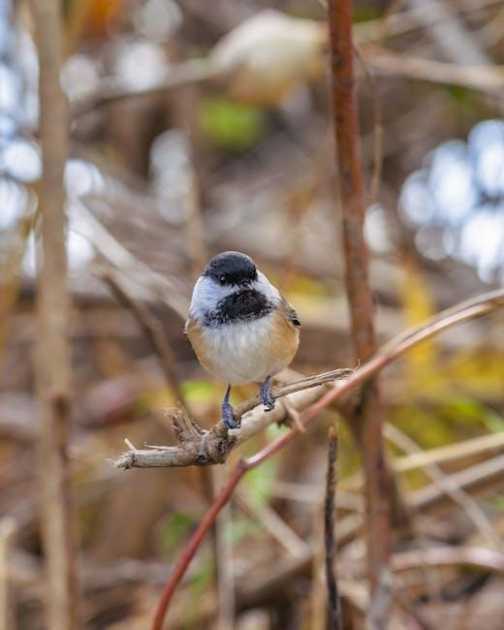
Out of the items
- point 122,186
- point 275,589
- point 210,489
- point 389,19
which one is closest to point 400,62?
point 389,19

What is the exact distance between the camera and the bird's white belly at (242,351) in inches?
55.9

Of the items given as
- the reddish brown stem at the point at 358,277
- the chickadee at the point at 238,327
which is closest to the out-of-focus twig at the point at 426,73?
→ the reddish brown stem at the point at 358,277

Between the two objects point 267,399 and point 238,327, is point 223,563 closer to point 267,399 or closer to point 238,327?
point 238,327

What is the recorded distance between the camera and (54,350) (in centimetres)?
178

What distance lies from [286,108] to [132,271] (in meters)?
2.84

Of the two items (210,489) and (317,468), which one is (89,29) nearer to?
(317,468)

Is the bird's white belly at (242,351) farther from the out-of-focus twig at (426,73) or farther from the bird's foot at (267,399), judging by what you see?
the out-of-focus twig at (426,73)

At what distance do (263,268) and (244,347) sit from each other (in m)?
2.36

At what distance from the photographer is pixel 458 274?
381 cm

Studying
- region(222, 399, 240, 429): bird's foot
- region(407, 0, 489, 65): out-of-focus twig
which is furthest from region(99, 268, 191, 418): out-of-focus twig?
region(407, 0, 489, 65): out-of-focus twig

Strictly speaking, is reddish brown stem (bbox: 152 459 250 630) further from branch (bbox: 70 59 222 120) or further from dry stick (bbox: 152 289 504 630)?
branch (bbox: 70 59 222 120)

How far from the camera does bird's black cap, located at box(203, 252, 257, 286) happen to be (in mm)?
1341

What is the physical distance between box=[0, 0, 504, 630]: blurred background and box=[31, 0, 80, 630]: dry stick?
102mm

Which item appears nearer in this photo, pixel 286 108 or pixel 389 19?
pixel 389 19
